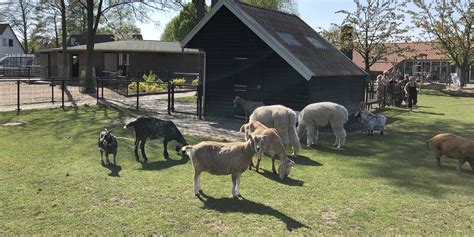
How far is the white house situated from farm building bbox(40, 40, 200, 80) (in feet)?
126

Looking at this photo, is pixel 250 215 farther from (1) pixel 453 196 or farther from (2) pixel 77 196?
(1) pixel 453 196

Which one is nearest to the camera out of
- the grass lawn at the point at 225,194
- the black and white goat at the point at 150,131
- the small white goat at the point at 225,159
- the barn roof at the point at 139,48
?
the grass lawn at the point at 225,194

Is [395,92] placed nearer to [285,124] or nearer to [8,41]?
[285,124]

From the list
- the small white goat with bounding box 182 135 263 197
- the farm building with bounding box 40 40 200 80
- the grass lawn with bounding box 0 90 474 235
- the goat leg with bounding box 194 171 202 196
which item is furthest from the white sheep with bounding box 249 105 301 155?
the farm building with bounding box 40 40 200 80

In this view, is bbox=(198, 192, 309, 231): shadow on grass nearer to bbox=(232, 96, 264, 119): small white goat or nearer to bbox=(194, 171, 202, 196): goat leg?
bbox=(194, 171, 202, 196): goat leg

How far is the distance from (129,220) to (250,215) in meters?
1.63

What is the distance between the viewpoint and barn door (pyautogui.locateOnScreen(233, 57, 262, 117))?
16.3m

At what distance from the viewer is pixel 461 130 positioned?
15242mm

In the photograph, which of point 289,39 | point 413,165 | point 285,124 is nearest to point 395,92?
point 289,39

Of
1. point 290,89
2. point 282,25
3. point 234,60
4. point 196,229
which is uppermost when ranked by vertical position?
point 282,25

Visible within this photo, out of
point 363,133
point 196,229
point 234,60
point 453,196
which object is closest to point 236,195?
point 196,229

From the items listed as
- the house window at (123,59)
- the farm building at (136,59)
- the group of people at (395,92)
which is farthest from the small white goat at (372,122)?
the house window at (123,59)

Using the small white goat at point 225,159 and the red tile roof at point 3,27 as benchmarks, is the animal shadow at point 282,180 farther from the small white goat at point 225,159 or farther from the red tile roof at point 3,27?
the red tile roof at point 3,27

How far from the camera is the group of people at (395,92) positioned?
23.5 metres
